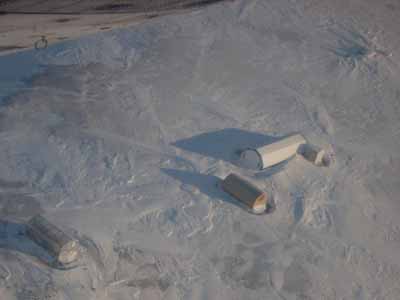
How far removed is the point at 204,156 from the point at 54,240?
3035mm

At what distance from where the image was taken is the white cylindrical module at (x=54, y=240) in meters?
6.72

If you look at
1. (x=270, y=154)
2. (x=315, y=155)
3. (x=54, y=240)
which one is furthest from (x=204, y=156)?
(x=54, y=240)

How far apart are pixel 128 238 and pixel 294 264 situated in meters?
2.40

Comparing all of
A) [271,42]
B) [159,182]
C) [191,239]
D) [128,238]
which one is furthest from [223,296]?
[271,42]

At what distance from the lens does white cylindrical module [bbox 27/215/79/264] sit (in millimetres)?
6719

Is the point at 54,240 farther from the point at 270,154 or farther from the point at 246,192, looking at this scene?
the point at 270,154

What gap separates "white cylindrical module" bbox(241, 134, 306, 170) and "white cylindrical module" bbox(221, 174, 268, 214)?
25.2 inches

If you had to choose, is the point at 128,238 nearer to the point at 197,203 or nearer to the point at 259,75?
the point at 197,203

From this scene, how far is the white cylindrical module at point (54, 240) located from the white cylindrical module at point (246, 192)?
2501 mm

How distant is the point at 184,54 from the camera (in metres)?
11.1

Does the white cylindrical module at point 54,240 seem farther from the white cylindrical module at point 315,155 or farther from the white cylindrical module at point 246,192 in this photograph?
the white cylindrical module at point 315,155

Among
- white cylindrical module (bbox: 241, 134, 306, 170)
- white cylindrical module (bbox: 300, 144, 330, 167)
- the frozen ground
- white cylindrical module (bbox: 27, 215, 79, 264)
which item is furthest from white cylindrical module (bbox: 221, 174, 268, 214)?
white cylindrical module (bbox: 27, 215, 79, 264)

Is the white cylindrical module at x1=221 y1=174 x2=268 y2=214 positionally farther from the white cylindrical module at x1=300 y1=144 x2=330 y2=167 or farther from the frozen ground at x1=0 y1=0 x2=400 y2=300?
the white cylindrical module at x1=300 y1=144 x2=330 y2=167

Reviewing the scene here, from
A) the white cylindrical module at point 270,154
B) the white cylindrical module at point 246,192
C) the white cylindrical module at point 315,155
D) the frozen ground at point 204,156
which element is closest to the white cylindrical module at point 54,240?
the frozen ground at point 204,156
